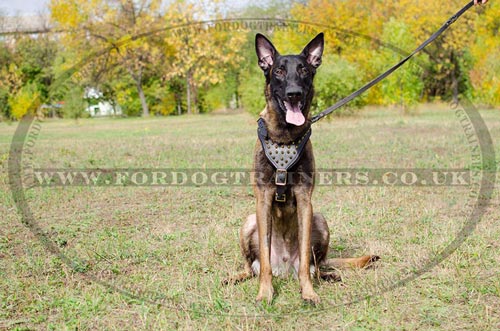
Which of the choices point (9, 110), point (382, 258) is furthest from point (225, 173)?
point (9, 110)

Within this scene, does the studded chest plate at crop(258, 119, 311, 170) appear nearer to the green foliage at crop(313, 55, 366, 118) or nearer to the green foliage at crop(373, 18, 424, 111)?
the green foliage at crop(313, 55, 366, 118)

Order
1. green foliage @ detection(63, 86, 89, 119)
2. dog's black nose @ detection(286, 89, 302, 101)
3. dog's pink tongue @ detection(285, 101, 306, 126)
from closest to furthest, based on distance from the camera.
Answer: dog's black nose @ detection(286, 89, 302, 101) < dog's pink tongue @ detection(285, 101, 306, 126) < green foliage @ detection(63, 86, 89, 119)

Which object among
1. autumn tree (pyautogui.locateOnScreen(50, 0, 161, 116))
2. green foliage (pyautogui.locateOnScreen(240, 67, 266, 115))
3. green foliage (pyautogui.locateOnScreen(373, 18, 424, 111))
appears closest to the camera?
green foliage (pyautogui.locateOnScreen(240, 67, 266, 115))

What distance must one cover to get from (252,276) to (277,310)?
2.25ft

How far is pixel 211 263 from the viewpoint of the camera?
4.61 metres

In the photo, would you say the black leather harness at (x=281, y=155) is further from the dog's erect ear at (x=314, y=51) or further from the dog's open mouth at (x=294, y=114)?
the dog's erect ear at (x=314, y=51)

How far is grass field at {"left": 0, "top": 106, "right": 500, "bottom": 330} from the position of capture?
11.2ft

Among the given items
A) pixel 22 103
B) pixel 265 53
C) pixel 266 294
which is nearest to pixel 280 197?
pixel 266 294

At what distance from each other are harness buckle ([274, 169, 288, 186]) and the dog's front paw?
79 cm

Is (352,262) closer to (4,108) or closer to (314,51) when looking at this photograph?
(314,51)

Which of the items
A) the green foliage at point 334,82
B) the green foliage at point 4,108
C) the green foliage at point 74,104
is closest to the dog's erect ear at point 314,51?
the green foliage at point 334,82

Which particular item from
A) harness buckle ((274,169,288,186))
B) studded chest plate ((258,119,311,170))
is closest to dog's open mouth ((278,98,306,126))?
studded chest plate ((258,119,311,170))

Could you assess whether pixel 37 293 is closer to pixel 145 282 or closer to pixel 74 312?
pixel 74 312

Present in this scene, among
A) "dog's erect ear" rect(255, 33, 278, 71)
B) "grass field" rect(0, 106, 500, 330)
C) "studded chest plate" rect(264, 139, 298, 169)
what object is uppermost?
"dog's erect ear" rect(255, 33, 278, 71)
